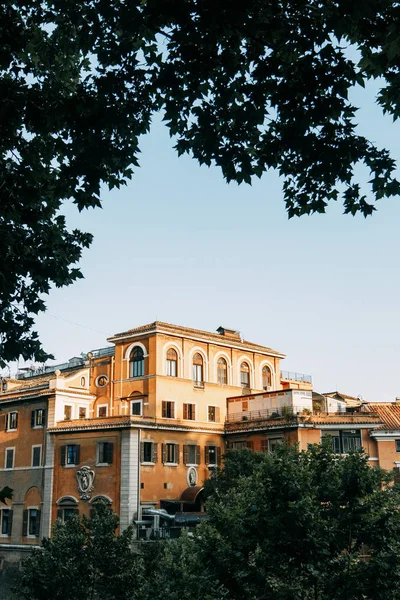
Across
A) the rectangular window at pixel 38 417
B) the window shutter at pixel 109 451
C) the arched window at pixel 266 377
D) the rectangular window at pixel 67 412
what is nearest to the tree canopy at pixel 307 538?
the window shutter at pixel 109 451

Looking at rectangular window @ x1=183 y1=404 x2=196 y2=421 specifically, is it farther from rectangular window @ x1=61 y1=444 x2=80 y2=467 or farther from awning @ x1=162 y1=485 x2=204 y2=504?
rectangular window @ x1=61 y1=444 x2=80 y2=467

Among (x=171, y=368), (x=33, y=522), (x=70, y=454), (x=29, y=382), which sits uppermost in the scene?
(x=171, y=368)

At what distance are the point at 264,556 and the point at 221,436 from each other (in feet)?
105

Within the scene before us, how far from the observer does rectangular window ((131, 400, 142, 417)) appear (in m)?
48.6

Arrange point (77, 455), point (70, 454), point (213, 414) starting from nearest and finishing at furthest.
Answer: point (77, 455) → point (70, 454) → point (213, 414)

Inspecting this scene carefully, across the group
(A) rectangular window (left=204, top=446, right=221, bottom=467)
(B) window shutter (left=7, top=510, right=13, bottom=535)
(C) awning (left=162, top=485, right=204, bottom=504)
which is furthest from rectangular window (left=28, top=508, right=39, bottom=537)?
(A) rectangular window (left=204, top=446, right=221, bottom=467)

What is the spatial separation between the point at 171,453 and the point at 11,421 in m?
13.1

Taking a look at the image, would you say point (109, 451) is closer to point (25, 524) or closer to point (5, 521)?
point (25, 524)

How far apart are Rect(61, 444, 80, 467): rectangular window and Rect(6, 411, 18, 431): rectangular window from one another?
6069mm

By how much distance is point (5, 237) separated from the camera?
458 inches

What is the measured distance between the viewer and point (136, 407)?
48.8m

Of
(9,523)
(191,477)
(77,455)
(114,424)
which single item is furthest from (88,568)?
(9,523)

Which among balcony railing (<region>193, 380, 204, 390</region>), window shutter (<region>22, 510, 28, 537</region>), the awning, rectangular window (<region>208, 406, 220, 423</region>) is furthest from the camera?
rectangular window (<region>208, 406, 220, 423</region>)

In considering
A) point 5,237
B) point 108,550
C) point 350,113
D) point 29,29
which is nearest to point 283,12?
point 350,113
